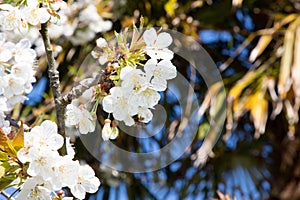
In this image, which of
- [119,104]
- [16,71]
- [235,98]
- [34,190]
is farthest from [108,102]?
[235,98]

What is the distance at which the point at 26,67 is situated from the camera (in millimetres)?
832

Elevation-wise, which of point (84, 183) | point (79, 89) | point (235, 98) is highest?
point (79, 89)

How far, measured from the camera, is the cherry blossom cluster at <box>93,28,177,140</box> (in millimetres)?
626

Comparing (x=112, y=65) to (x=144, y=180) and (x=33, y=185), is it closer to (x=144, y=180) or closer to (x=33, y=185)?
(x=33, y=185)

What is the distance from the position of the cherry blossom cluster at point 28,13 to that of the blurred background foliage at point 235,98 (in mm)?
943

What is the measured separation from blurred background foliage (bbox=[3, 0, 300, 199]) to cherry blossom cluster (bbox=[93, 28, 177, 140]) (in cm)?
105

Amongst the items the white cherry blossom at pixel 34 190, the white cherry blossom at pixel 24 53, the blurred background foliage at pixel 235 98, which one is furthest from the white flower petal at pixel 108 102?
the blurred background foliage at pixel 235 98

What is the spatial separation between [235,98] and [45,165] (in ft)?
4.48

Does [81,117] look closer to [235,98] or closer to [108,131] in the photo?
[108,131]

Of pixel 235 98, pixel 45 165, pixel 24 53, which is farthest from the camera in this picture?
pixel 235 98

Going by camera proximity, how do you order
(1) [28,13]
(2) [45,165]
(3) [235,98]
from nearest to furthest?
Answer: (2) [45,165], (1) [28,13], (3) [235,98]

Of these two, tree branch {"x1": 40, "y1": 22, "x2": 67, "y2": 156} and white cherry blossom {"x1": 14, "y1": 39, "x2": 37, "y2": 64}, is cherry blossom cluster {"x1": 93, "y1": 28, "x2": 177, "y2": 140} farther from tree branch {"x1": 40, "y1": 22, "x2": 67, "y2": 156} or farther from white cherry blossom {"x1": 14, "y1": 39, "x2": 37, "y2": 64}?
white cherry blossom {"x1": 14, "y1": 39, "x2": 37, "y2": 64}

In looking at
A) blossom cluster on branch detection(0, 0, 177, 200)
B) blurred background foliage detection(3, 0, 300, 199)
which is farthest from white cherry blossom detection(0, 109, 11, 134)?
blurred background foliage detection(3, 0, 300, 199)

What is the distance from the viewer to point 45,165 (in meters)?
0.61
